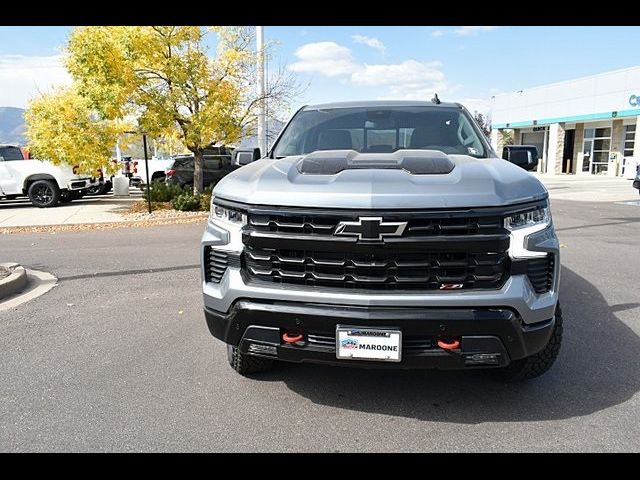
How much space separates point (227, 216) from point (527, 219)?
1687 mm

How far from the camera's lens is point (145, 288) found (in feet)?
19.2

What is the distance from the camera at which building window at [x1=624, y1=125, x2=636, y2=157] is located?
88.6 ft

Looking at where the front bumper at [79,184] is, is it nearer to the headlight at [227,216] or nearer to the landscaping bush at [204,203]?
the landscaping bush at [204,203]

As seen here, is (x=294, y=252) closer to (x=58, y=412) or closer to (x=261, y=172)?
(x=261, y=172)

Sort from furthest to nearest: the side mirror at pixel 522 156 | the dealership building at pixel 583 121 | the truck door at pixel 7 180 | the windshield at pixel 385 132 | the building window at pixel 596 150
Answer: the building window at pixel 596 150, the dealership building at pixel 583 121, the truck door at pixel 7 180, the side mirror at pixel 522 156, the windshield at pixel 385 132

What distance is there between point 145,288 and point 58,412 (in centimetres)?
286

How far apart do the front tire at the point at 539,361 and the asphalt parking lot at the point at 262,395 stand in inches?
5.5

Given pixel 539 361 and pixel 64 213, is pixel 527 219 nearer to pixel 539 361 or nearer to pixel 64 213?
pixel 539 361

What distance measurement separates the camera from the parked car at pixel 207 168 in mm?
16594

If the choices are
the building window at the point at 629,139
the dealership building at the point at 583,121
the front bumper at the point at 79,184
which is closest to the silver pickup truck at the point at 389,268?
the front bumper at the point at 79,184

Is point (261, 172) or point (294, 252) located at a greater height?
point (261, 172)

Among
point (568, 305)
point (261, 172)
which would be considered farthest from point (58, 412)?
point (568, 305)

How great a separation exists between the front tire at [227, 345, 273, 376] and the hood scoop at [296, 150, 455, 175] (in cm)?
133
